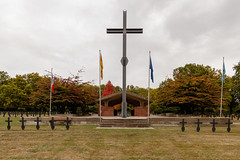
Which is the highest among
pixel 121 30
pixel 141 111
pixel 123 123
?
pixel 121 30

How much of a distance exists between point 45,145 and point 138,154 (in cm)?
441

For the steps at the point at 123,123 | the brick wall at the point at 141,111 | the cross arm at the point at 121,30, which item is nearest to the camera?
the steps at the point at 123,123

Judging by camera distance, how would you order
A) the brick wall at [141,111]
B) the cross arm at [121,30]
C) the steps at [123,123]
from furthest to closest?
the brick wall at [141,111] → the cross arm at [121,30] → the steps at [123,123]

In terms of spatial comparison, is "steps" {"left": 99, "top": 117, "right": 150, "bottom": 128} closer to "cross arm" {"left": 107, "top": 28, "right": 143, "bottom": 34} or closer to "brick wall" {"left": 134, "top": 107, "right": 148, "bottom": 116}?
"brick wall" {"left": 134, "top": 107, "right": 148, "bottom": 116}

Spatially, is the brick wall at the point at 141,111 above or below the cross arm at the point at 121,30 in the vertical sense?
below

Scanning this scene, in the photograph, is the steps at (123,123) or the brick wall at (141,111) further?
the brick wall at (141,111)

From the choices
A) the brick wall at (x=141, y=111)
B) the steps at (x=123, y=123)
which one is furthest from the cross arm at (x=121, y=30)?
the brick wall at (x=141, y=111)

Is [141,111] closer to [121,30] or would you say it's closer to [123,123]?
[123,123]

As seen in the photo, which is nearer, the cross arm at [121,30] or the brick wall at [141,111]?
the cross arm at [121,30]

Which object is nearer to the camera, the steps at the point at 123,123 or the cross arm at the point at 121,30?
the steps at the point at 123,123

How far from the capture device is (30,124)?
19875 mm

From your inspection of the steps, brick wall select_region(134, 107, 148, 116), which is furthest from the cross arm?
brick wall select_region(134, 107, 148, 116)

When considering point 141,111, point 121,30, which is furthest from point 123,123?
point 121,30

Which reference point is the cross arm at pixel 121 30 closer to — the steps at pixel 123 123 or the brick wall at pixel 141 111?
the steps at pixel 123 123
